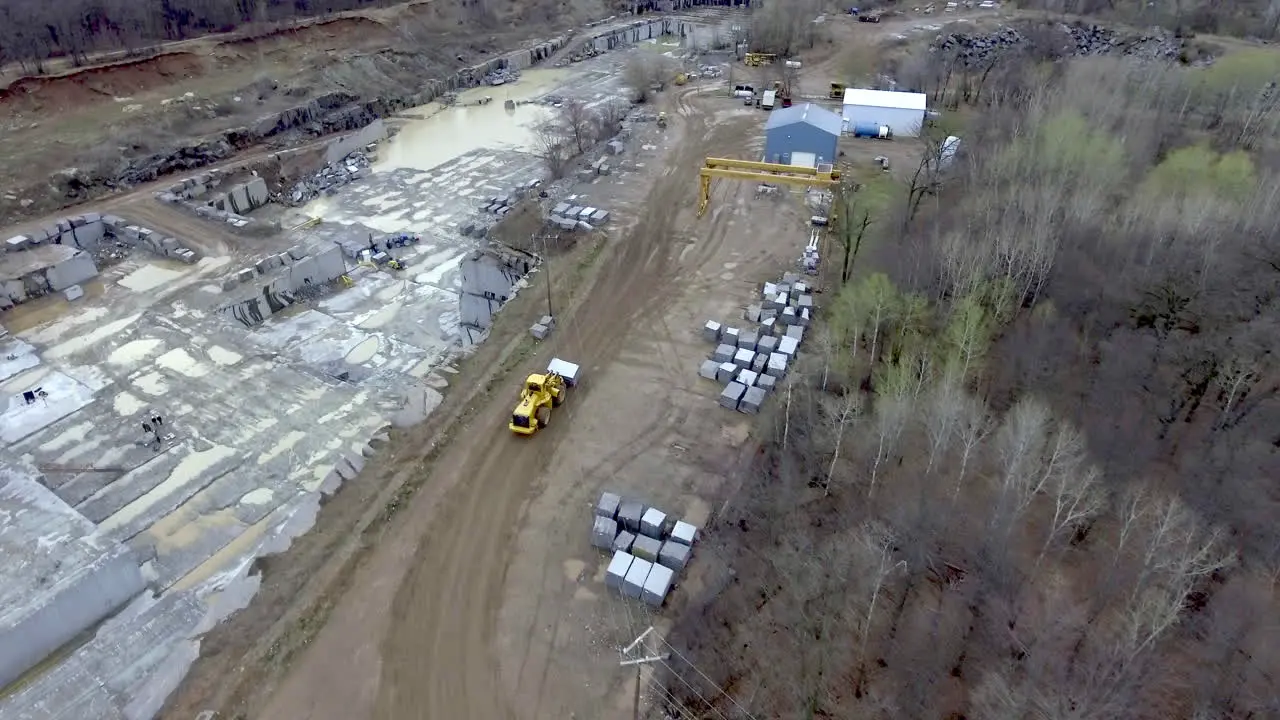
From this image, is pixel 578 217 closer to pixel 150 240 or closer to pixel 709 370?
pixel 709 370

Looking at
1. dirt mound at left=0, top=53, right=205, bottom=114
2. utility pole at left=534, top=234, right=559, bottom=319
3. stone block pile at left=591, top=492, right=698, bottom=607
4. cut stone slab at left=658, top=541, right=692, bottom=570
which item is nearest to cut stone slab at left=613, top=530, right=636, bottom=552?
stone block pile at left=591, top=492, right=698, bottom=607

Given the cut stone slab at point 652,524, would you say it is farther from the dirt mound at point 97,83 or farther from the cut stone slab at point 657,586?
the dirt mound at point 97,83

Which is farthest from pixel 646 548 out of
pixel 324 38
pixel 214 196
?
pixel 324 38

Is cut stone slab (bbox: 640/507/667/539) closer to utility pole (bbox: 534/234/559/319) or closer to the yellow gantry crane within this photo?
utility pole (bbox: 534/234/559/319)

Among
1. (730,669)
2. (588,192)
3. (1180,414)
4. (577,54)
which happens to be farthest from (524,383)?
(577,54)

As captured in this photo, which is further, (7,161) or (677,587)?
(7,161)

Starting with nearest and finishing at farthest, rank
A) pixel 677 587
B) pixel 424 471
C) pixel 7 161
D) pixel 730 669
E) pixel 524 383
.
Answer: pixel 730 669 → pixel 677 587 → pixel 424 471 → pixel 524 383 → pixel 7 161

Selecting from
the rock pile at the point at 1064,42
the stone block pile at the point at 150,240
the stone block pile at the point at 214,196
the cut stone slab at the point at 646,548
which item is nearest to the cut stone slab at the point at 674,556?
the cut stone slab at the point at 646,548

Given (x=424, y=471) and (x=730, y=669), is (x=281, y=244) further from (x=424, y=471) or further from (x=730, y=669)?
(x=730, y=669)
